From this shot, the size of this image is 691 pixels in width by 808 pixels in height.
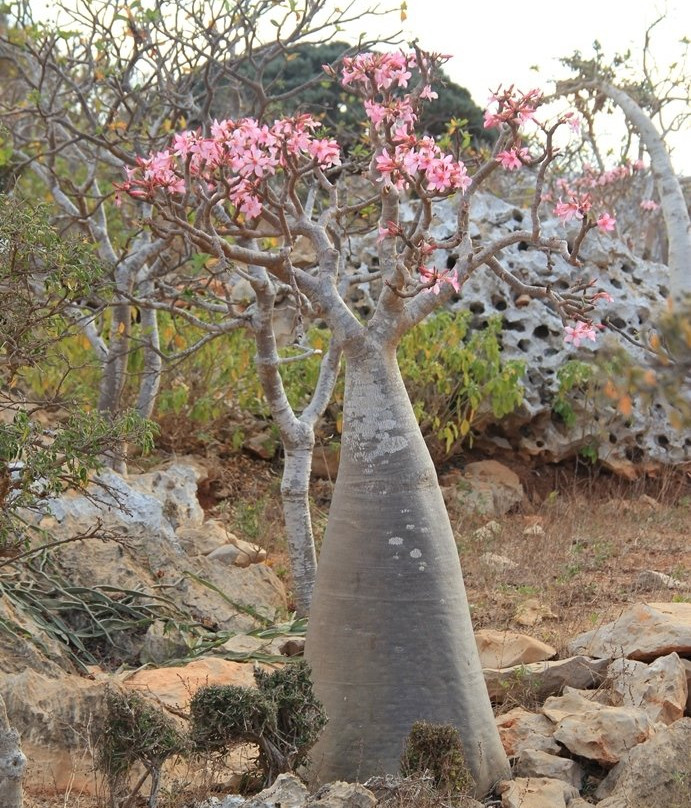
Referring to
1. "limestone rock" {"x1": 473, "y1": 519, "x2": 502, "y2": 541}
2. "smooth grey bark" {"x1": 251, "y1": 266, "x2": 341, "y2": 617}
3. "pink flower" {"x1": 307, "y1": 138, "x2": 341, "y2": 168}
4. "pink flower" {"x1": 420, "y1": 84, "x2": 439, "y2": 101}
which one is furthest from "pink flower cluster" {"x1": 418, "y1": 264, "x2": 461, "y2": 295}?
"limestone rock" {"x1": 473, "y1": 519, "x2": 502, "y2": 541}

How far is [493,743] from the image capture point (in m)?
3.35

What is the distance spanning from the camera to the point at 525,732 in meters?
3.65

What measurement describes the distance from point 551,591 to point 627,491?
9.73 ft

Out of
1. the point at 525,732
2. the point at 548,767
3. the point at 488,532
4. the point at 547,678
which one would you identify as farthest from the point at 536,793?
the point at 488,532

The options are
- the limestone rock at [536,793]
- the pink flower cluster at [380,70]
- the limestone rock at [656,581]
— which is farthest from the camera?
the limestone rock at [656,581]

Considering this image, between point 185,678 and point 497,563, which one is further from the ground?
point 185,678

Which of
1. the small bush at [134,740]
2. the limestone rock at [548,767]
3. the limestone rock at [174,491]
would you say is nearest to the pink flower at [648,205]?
the limestone rock at [174,491]

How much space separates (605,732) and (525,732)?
1.14ft

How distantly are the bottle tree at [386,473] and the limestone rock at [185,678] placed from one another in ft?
2.05

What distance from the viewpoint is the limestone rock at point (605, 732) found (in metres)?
3.35

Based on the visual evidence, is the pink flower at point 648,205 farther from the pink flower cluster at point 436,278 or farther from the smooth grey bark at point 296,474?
the pink flower cluster at point 436,278

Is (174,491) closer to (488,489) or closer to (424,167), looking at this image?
(488,489)

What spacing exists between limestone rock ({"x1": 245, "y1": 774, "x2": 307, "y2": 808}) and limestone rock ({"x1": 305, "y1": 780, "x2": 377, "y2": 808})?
0.03 meters

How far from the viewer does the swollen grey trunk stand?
10.7 ft
